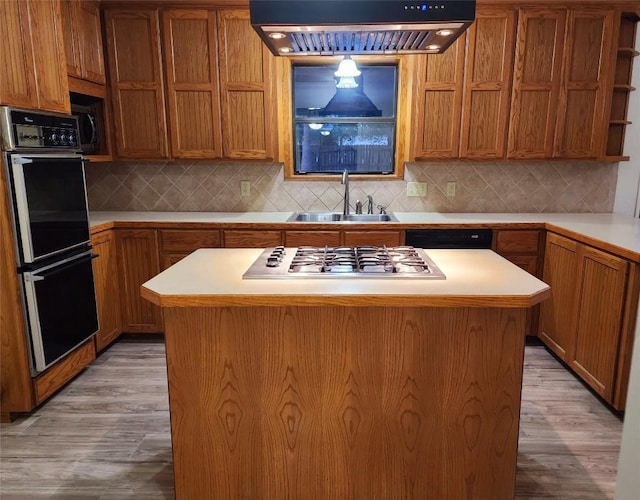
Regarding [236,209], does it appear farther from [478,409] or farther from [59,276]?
[478,409]

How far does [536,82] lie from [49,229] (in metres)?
3.34

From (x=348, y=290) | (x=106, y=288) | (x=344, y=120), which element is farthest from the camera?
(x=344, y=120)

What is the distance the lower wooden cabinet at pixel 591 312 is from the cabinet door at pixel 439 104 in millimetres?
1008

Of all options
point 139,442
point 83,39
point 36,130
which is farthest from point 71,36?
point 139,442

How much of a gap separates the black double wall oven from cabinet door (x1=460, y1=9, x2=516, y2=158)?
105 inches

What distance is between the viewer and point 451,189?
3834mm

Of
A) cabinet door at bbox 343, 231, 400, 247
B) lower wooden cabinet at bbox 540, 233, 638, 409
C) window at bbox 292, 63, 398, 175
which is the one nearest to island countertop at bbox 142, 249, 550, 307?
A: lower wooden cabinet at bbox 540, 233, 638, 409

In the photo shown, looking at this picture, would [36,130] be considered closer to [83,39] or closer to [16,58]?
[16,58]

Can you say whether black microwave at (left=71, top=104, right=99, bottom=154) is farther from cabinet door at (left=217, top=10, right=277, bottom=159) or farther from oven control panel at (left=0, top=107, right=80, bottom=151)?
cabinet door at (left=217, top=10, right=277, bottom=159)

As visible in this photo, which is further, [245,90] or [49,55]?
[245,90]

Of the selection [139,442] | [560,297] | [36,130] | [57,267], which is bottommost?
[139,442]

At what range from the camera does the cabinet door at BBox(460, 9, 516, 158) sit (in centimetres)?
327

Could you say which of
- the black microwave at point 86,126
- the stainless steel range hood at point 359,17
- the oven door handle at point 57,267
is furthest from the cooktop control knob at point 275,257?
the black microwave at point 86,126

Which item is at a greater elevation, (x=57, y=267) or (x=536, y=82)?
(x=536, y=82)
